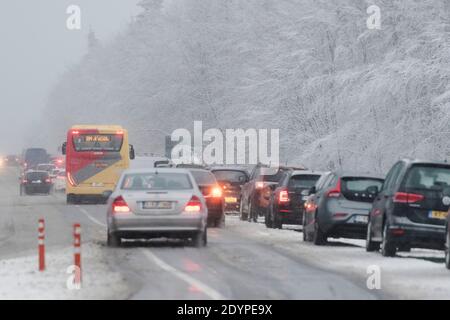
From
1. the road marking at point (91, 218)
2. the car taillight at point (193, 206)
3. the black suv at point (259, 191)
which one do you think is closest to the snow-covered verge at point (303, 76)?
the black suv at point (259, 191)

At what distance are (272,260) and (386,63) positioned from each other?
22153 mm

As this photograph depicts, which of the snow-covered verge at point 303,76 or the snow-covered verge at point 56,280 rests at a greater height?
the snow-covered verge at point 303,76

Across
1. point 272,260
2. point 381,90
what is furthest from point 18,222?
point 272,260

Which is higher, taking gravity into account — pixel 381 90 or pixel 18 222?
pixel 381 90

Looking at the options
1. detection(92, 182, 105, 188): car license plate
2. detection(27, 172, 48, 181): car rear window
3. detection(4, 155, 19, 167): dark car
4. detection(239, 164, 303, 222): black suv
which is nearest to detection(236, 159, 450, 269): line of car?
detection(239, 164, 303, 222): black suv

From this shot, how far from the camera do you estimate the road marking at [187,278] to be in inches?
581

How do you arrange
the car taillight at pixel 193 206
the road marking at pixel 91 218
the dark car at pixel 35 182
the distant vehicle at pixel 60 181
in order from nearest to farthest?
the car taillight at pixel 193 206 < the road marking at pixel 91 218 < the dark car at pixel 35 182 < the distant vehicle at pixel 60 181

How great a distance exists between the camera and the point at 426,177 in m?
21.7

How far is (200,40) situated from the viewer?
79812 millimetres

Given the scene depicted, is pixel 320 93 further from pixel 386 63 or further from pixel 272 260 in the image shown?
pixel 272 260

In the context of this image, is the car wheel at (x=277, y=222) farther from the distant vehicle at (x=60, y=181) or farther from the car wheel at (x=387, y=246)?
the distant vehicle at (x=60, y=181)

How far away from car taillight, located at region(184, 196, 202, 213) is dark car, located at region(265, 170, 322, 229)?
8684 mm

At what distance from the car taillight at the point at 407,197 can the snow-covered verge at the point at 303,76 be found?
15.9 meters

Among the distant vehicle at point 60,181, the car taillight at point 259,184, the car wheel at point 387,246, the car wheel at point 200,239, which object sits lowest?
the distant vehicle at point 60,181
